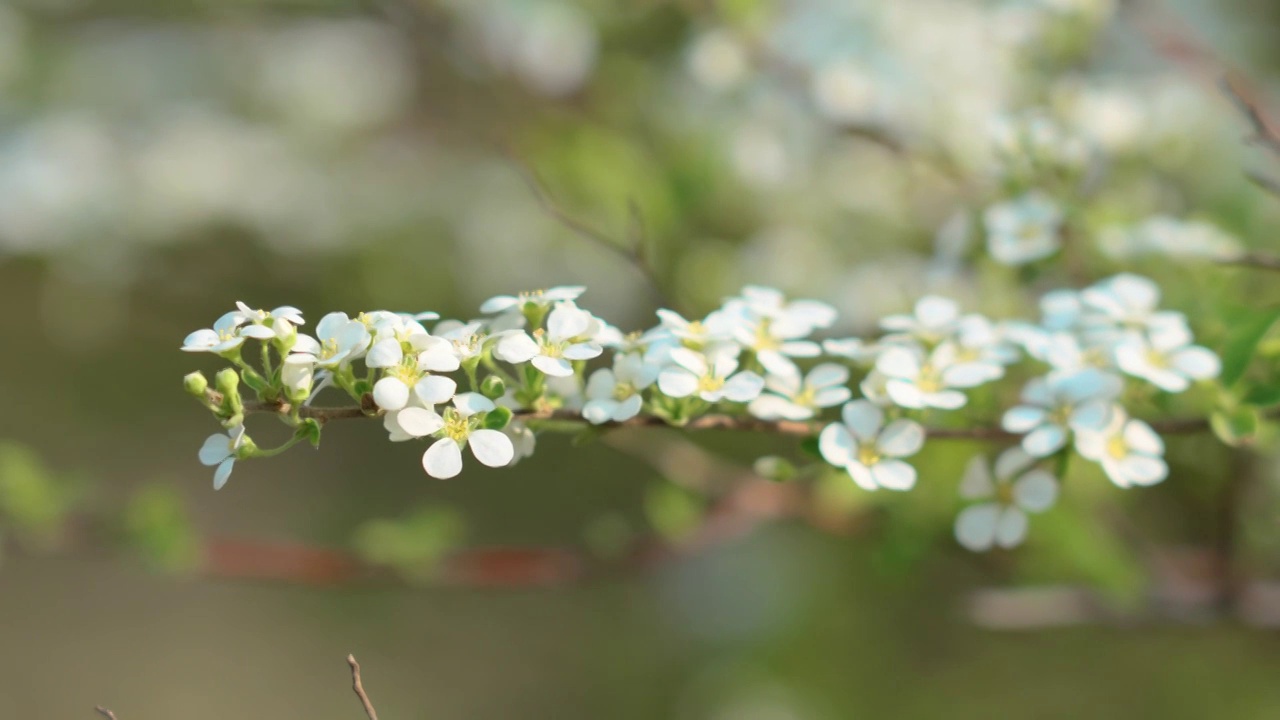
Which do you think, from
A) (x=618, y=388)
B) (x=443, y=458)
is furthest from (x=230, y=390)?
(x=618, y=388)

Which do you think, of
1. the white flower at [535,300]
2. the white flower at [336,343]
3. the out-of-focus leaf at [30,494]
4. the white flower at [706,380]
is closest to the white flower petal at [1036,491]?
the white flower at [706,380]

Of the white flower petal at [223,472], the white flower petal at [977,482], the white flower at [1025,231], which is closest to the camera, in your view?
the white flower petal at [223,472]

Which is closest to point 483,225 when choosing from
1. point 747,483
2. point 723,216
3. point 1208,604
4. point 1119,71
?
point 723,216

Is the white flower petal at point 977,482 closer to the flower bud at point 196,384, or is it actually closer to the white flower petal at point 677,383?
the white flower petal at point 677,383

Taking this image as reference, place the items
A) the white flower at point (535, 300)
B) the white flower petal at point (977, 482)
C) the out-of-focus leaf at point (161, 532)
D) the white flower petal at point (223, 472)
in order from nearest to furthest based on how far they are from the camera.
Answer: the white flower petal at point (223, 472), the white flower at point (535, 300), the white flower petal at point (977, 482), the out-of-focus leaf at point (161, 532)

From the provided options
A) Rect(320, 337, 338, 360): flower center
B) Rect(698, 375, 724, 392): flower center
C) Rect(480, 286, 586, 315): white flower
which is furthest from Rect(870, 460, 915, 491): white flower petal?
Rect(320, 337, 338, 360): flower center

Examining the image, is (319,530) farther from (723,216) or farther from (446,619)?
(723,216)
